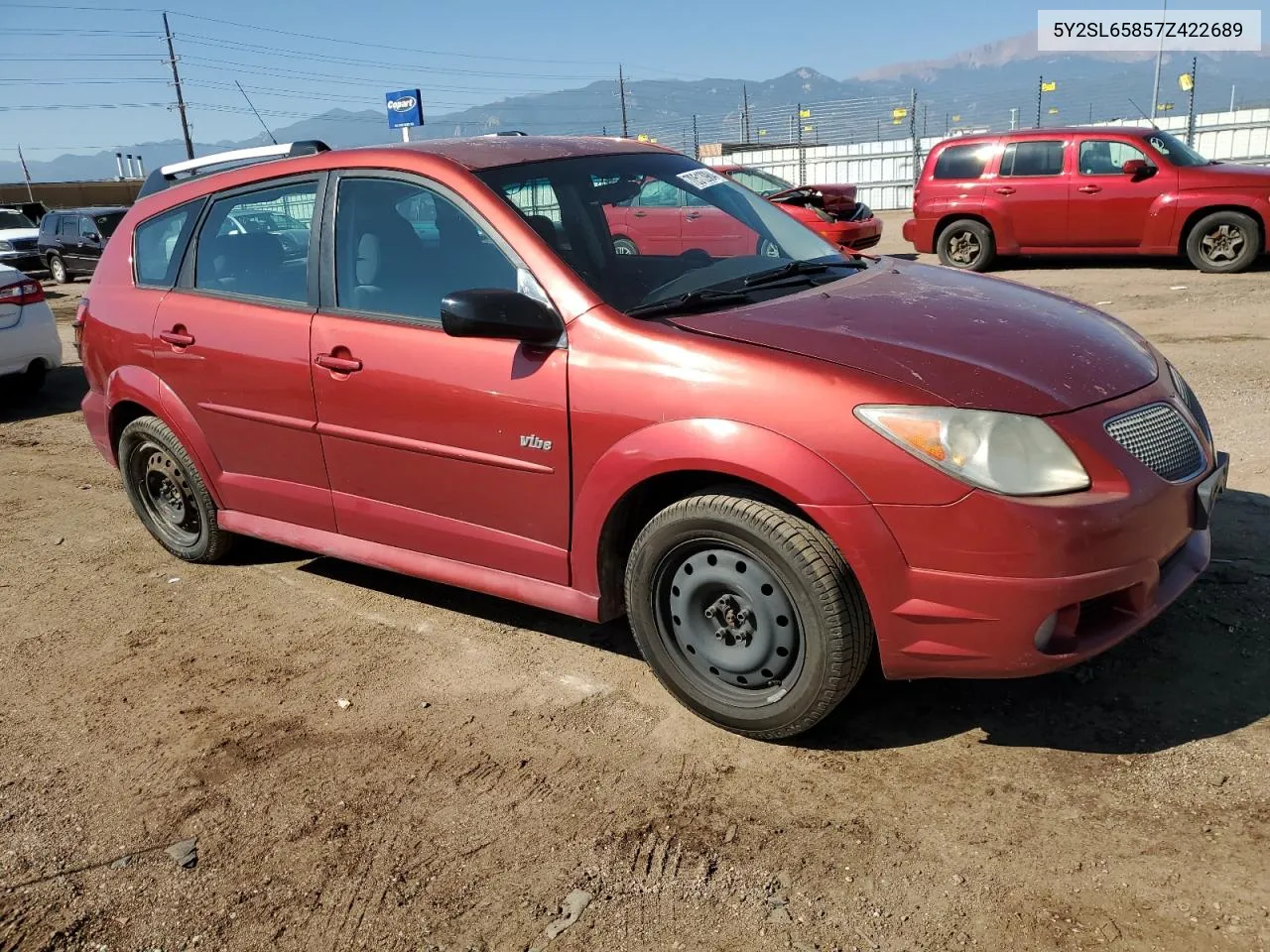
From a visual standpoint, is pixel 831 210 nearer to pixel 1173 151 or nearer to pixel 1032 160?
pixel 1032 160

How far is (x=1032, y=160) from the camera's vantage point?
13.0m

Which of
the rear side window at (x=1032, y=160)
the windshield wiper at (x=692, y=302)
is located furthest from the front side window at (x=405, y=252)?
the rear side window at (x=1032, y=160)

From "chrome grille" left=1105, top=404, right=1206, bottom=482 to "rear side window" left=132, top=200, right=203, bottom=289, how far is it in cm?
374

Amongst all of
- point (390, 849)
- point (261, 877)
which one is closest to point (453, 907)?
point (390, 849)

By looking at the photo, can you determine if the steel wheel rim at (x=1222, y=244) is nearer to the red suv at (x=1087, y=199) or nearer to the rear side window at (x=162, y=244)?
the red suv at (x=1087, y=199)

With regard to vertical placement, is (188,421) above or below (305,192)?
below

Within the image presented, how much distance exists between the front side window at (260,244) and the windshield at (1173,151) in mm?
11454

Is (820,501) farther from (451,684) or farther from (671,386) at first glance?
(451,684)

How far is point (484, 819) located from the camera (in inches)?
111

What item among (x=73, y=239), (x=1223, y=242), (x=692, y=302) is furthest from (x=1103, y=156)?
(x=73, y=239)

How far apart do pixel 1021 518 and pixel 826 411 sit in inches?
21.7

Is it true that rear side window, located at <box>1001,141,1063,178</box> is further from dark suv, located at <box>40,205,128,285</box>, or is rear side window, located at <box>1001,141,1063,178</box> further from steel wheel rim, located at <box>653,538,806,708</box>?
dark suv, located at <box>40,205,128,285</box>

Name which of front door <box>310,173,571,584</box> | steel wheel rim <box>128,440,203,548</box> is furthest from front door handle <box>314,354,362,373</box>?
steel wheel rim <box>128,440,203,548</box>

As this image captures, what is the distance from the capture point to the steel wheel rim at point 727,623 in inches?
115
